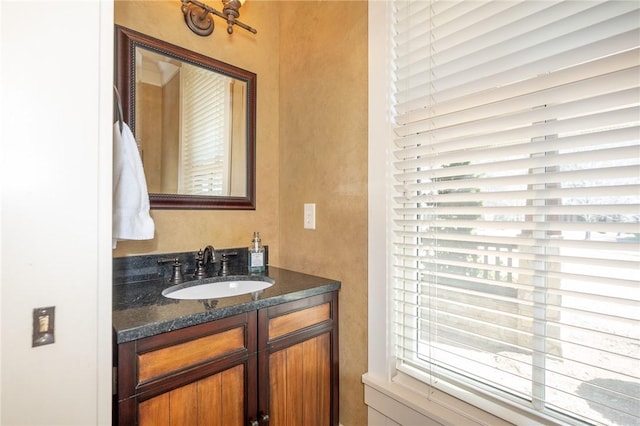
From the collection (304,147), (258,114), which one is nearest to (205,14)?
(258,114)

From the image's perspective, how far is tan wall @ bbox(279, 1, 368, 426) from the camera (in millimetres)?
1377

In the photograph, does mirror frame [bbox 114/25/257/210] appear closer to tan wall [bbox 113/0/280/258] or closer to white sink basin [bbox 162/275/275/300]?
tan wall [bbox 113/0/280/258]

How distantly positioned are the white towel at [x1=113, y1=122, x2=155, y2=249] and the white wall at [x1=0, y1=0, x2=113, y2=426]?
0.37m

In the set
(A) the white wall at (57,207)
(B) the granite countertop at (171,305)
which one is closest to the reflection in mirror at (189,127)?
(B) the granite countertop at (171,305)

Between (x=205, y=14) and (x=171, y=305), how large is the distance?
1374mm

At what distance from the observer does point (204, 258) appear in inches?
58.6

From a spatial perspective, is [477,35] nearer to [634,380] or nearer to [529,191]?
[529,191]

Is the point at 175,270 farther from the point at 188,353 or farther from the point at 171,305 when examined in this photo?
the point at 188,353

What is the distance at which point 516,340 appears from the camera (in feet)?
3.19

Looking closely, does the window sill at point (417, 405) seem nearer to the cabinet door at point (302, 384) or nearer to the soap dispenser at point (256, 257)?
the cabinet door at point (302, 384)

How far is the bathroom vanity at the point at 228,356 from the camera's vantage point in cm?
87

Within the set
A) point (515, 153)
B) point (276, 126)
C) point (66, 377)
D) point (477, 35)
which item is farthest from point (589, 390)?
point (276, 126)

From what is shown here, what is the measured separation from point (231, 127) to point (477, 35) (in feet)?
3.85

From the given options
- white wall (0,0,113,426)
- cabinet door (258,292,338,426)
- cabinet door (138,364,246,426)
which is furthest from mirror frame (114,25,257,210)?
cabinet door (138,364,246,426)
